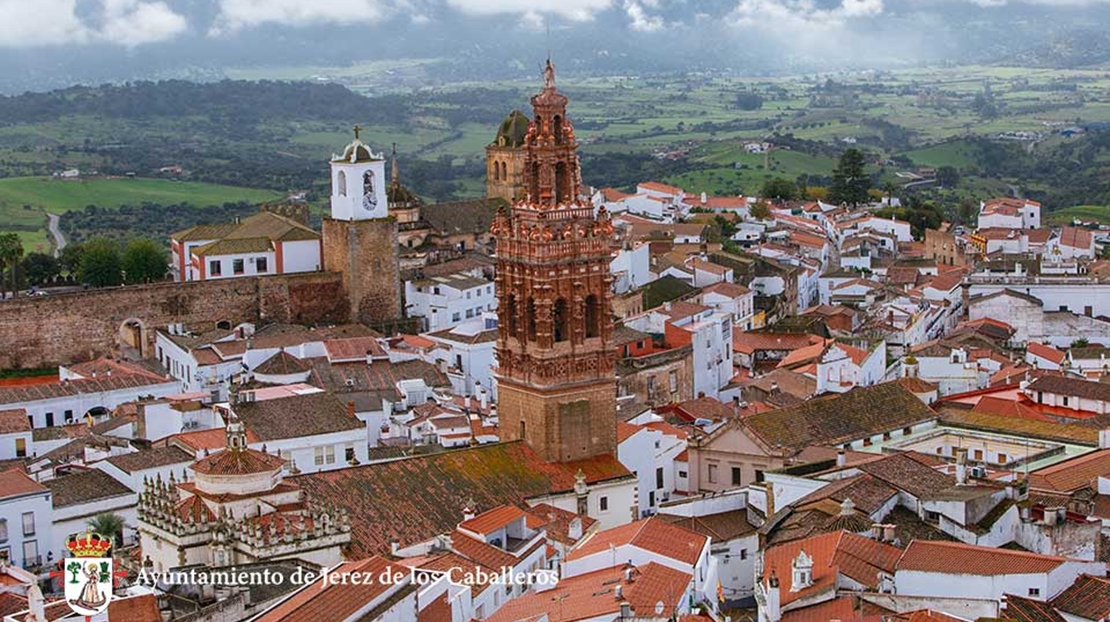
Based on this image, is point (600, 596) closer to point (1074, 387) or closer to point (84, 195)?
point (1074, 387)

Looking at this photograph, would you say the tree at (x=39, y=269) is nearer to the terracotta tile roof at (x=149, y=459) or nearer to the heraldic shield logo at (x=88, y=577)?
the terracotta tile roof at (x=149, y=459)

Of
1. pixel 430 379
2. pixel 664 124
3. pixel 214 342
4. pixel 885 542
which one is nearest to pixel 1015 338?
pixel 430 379

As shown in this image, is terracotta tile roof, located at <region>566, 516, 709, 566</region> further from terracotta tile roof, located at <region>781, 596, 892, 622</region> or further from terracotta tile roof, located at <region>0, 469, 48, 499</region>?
terracotta tile roof, located at <region>0, 469, 48, 499</region>

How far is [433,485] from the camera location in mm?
29156

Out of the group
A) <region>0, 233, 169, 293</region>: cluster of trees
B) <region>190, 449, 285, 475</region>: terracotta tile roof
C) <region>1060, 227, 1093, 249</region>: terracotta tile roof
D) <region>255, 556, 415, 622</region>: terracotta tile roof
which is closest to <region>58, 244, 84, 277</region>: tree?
<region>0, 233, 169, 293</region>: cluster of trees

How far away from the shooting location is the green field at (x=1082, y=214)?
310 feet

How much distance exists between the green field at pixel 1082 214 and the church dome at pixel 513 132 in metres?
30.7

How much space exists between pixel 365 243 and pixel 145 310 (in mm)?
6750

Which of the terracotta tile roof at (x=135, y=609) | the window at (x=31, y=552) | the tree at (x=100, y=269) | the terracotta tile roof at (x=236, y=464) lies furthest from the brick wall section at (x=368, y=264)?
the terracotta tile roof at (x=135, y=609)

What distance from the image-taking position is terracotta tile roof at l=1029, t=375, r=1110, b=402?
38281mm

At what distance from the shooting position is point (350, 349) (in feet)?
153

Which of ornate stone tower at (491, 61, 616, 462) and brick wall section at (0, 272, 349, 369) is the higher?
ornate stone tower at (491, 61, 616, 462)

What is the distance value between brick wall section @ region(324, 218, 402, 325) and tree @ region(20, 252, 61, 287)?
12291 mm

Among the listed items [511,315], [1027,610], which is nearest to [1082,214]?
[511,315]
